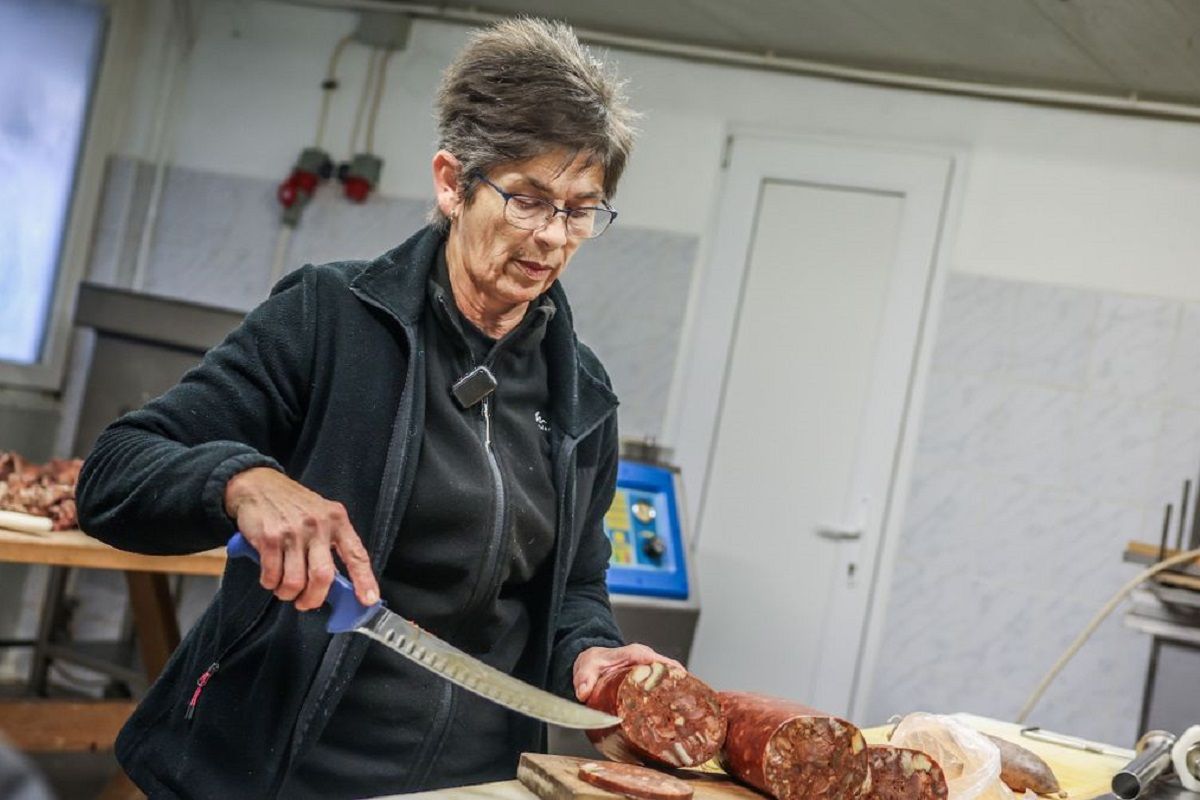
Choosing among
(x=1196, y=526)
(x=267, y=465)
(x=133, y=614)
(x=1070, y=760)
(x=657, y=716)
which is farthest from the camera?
(x=133, y=614)

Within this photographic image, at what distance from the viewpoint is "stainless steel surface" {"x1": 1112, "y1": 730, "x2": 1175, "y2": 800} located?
6.77 ft

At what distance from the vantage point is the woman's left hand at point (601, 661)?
1792 mm

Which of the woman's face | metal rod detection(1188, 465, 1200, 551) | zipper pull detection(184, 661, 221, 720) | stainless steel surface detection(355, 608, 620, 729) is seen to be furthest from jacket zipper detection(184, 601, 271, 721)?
metal rod detection(1188, 465, 1200, 551)

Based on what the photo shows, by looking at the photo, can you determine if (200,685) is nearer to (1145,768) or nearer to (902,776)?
(902,776)

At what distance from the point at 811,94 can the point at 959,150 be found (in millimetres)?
612

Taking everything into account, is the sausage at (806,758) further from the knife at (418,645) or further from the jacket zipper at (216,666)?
the jacket zipper at (216,666)

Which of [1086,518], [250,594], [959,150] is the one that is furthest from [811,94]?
[250,594]

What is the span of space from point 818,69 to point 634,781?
4.18 meters

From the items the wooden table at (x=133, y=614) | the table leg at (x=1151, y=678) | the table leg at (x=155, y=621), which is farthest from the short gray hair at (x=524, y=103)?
the table leg at (x=155, y=621)

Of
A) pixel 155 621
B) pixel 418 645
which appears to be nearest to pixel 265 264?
pixel 155 621

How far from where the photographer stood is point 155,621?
13.9 ft

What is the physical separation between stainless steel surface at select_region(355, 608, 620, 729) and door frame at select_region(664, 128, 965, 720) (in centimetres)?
344

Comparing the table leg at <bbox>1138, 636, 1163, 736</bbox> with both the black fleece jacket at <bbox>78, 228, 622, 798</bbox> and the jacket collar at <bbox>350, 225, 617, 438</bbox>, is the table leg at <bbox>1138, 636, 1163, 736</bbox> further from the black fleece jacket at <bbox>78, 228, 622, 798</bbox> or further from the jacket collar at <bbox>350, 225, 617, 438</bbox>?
the black fleece jacket at <bbox>78, 228, 622, 798</bbox>

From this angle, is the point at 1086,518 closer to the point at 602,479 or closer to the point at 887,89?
the point at 887,89
